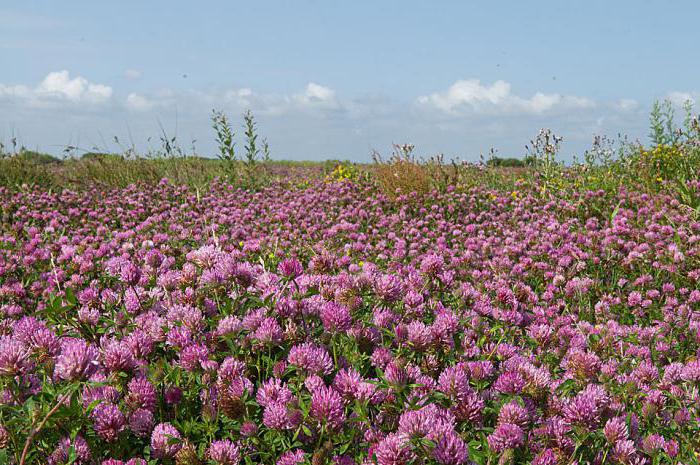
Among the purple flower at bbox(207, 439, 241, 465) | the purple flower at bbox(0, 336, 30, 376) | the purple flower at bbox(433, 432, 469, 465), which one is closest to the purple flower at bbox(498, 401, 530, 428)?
the purple flower at bbox(433, 432, 469, 465)

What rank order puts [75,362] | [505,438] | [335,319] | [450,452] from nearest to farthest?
1. [450,452]
2. [505,438]
3. [75,362]
4. [335,319]

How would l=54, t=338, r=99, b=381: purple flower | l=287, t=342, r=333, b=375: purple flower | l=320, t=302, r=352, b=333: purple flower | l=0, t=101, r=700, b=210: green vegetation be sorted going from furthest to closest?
l=0, t=101, r=700, b=210: green vegetation, l=320, t=302, r=352, b=333: purple flower, l=287, t=342, r=333, b=375: purple flower, l=54, t=338, r=99, b=381: purple flower

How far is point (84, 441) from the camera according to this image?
176 centimetres

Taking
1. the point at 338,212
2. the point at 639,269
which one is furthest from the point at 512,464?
the point at 338,212

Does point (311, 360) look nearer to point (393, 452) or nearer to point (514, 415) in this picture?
point (393, 452)

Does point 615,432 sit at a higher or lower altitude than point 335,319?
lower

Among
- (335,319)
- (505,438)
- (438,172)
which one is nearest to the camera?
(505,438)

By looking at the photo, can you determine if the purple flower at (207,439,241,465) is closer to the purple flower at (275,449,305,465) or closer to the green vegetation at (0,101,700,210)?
the purple flower at (275,449,305,465)

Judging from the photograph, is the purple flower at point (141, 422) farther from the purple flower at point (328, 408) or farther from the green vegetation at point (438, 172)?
the green vegetation at point (438, 172)

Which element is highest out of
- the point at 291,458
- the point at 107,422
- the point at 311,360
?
the point at 311,360

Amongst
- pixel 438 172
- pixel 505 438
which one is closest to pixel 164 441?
pixel 505 438

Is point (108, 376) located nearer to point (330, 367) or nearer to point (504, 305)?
point (330, 367)

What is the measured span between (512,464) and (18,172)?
12329 millimetres

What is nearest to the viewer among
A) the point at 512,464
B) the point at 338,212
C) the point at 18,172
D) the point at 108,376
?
the point at 512,464
